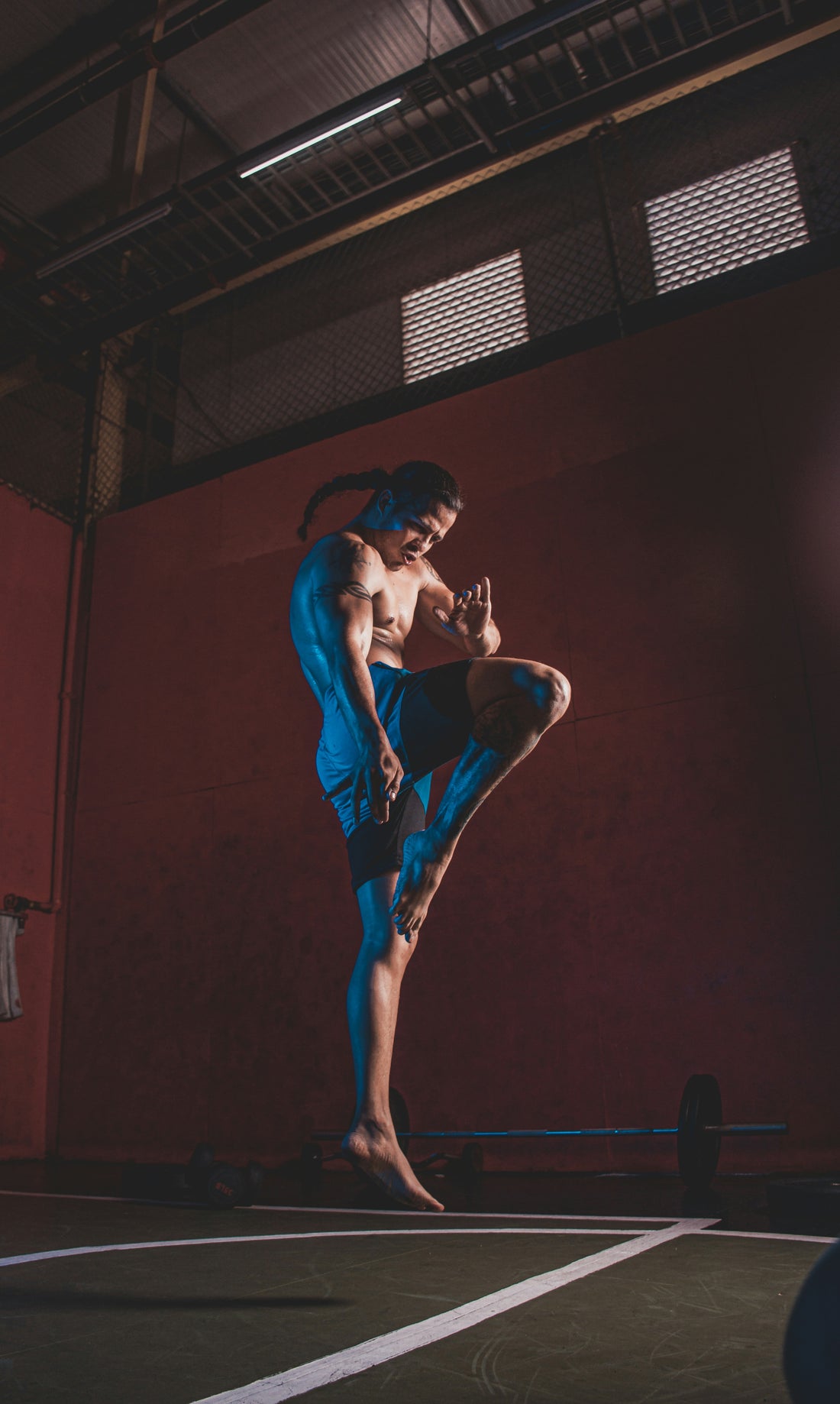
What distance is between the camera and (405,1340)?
1.01 metres

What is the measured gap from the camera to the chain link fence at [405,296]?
180 inches

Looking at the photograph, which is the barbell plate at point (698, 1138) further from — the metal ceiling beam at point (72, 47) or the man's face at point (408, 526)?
the metal ceiling beam at point (72, 47)

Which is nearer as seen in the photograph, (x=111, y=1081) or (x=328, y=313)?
(x=111, y=1081)

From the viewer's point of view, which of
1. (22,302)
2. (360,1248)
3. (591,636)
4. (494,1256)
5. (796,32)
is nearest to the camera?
(494,1256)

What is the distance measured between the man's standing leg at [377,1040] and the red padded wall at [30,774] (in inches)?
128

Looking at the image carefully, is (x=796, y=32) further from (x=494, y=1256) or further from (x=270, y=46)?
(x=494, y=1256)

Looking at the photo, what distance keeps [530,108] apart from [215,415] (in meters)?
2.46

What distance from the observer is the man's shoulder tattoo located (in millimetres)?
2109

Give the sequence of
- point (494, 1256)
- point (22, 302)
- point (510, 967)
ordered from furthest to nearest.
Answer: point (22, 302) → point (510, 967) → point (494, 1256)

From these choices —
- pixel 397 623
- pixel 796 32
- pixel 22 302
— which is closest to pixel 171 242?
pixel 22 302

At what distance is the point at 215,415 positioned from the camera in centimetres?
584

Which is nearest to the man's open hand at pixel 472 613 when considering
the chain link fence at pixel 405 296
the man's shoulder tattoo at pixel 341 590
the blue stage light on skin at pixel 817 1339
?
the man's shoulder tattoo at pixel 341 590

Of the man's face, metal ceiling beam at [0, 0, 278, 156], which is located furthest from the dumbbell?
metal ceiling beam at [0, 0, 278, 156]

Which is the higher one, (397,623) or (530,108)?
(530,108)
